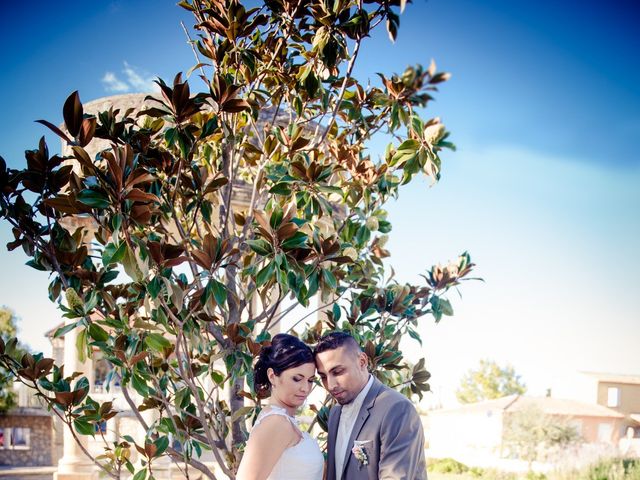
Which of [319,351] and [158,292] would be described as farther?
[319,351]

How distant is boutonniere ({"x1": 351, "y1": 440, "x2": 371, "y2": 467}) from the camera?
3.22m

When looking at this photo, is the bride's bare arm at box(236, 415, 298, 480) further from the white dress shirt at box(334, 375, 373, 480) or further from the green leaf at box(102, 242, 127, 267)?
the green leaf at box(102, 242, 127, 267)

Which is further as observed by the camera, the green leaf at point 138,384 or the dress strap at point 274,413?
the green leaf at point 138,384

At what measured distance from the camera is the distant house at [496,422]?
40.2 metres

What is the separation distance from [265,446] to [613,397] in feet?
172

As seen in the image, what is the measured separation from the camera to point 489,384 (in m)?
52.6

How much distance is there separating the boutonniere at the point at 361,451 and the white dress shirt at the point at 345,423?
0.53 feet

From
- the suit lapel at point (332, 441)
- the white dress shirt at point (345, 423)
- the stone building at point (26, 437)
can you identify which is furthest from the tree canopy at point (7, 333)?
the white dress shirt at point (345, 423)

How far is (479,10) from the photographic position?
7863mm

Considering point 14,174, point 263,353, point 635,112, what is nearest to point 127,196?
point 14,174

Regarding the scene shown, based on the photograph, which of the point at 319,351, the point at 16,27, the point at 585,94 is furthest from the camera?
the point at 585,94

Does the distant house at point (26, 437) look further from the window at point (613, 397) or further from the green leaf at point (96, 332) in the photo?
the window at point (613, 397)

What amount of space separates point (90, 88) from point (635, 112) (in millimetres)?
17139

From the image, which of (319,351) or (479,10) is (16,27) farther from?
(319,351)
